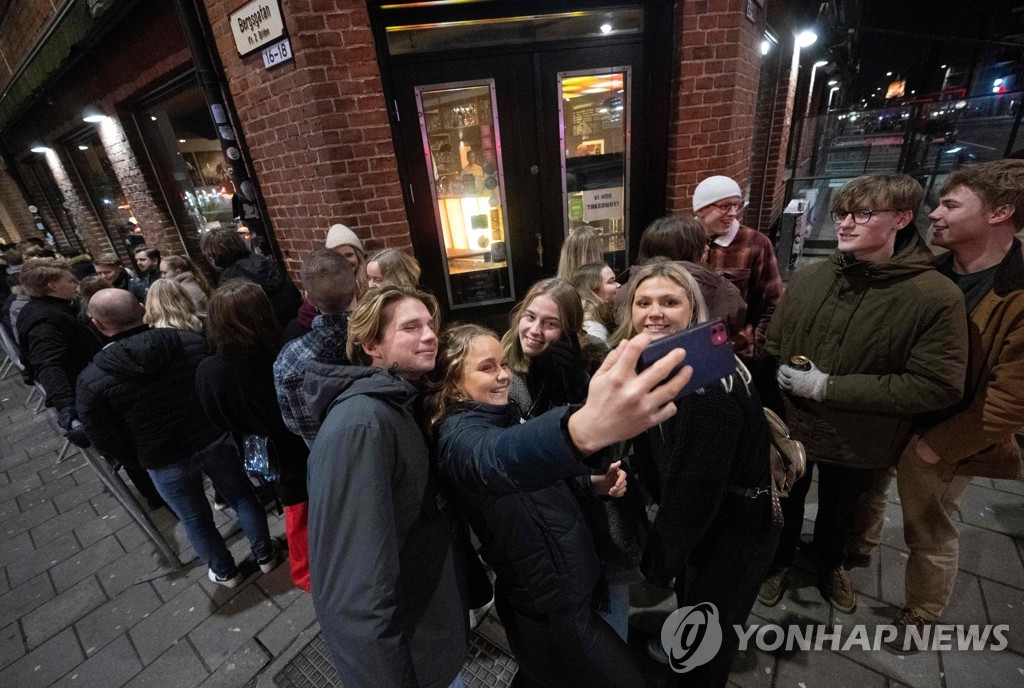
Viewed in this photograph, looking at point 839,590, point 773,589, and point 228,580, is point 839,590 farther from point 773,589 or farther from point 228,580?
point 228,580

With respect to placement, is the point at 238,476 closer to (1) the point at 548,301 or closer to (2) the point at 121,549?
(2) the point at 121,549

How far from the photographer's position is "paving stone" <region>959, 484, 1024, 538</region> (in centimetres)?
259

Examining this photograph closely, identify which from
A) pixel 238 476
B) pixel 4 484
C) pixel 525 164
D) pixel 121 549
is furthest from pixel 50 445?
pixel 525 164

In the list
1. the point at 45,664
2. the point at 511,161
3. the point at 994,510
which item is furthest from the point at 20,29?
the point at 994,510

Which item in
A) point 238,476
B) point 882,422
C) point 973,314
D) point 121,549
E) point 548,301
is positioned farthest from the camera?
point 121,549

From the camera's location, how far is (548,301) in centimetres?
212

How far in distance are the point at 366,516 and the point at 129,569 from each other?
3.24 m

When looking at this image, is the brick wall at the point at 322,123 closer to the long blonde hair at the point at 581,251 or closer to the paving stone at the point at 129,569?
the long blonde hair at the point at 581,251

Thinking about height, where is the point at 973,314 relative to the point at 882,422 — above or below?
above

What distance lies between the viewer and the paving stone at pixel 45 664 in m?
2.39

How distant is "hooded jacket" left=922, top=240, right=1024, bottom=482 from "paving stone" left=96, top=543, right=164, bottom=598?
4.76 meters

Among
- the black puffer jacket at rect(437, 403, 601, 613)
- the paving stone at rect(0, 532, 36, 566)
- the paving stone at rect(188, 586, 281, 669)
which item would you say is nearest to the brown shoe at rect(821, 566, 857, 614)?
the black puffer jacket at rect(437, 403, 601, 613)

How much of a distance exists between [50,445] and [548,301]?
632cm

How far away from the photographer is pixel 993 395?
5.59 ft
